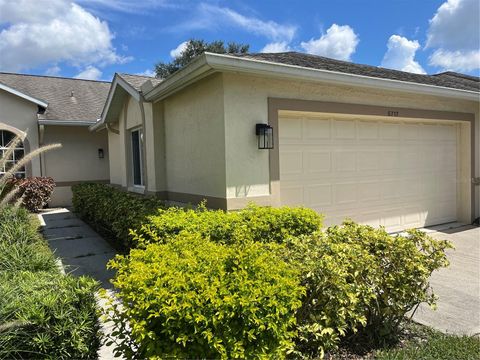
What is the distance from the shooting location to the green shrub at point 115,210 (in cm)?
624

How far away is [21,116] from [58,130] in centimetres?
139

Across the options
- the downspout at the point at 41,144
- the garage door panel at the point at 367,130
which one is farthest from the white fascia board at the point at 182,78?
the downspout at the point at 41,144

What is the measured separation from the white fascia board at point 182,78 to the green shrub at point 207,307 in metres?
3.61

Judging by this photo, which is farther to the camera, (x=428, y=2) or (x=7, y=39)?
(x=7, y=39)

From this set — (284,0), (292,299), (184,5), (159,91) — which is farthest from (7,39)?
(292,299)

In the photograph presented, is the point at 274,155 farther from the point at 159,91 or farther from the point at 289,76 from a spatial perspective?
the point at 159,91

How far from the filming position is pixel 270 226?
5316 mm

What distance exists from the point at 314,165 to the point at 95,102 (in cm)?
1284

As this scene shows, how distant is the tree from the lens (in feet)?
129

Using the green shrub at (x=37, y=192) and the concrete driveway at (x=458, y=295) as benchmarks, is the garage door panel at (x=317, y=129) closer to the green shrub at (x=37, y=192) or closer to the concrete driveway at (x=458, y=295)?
the concrete driveway at (x=458, y=295)

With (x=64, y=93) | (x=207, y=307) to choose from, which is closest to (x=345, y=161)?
(x=207, y=307)

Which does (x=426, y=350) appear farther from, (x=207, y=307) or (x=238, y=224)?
(x=238, y=224)

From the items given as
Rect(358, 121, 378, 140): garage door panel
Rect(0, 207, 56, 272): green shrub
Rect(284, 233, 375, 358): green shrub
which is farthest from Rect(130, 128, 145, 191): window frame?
Rect(284, 233, 375, 358): green shrub

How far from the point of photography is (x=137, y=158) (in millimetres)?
10391
